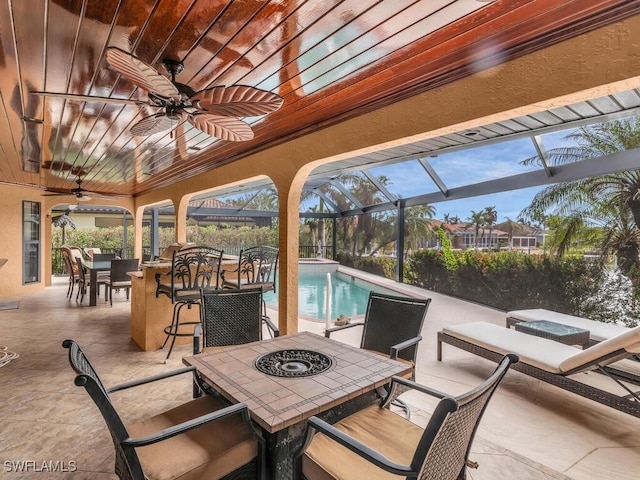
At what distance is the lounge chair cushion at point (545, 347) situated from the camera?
7.58 ft

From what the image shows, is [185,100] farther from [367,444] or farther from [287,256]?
[367,444]

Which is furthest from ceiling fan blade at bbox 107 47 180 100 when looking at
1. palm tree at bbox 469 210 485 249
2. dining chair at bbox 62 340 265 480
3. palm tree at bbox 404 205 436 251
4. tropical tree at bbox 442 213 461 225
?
palm tree at bbox 404 205 436 251

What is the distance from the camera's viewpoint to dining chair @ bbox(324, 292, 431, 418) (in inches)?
101

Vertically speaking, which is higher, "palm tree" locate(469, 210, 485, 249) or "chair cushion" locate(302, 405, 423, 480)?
"palm tree" locate(469, 210, 485, 249)

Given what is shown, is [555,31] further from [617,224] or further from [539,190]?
[539,190]

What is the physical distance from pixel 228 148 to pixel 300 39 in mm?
2402

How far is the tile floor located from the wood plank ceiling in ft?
8.02

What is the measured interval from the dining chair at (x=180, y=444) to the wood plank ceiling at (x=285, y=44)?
1557mm

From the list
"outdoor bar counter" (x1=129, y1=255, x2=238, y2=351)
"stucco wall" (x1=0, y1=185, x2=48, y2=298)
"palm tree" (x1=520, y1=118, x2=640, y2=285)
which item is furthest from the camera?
"stucco wall" (x1=0, y1=185, x2=48, y2=298)

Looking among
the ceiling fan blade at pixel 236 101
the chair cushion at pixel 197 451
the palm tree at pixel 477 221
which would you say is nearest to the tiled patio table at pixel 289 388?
the chair cushion at pixel 197 451

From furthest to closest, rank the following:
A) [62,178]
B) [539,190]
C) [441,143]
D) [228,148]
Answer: [62,178] → [539,190] → [441,143] → [228,148]

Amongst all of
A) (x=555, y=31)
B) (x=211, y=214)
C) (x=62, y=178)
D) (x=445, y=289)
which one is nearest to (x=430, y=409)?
(x=555, y=31)

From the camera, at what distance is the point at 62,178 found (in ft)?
21.2

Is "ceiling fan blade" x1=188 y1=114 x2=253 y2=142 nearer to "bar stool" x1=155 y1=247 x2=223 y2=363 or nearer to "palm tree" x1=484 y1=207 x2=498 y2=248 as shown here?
"bar stool" x1=155 y1=247 x2=223 y2=363
